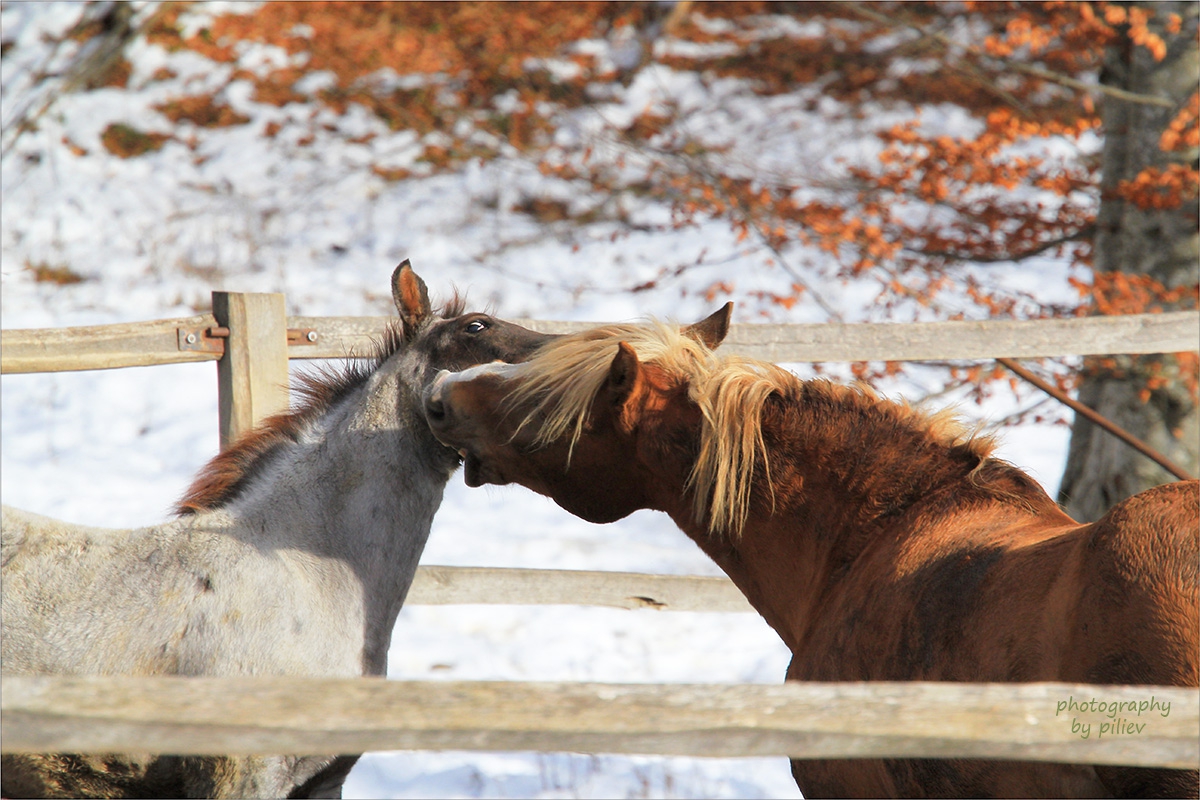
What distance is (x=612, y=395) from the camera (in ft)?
7.27

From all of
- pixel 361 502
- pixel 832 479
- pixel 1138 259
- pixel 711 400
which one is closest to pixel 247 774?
pixel 361 502

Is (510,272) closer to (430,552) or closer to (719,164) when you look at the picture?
(719,164)

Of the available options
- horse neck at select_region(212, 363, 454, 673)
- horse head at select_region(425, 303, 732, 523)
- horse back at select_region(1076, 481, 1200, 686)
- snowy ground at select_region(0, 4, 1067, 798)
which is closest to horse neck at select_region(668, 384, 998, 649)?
horse head at select_region(425, 303, 732, 523)

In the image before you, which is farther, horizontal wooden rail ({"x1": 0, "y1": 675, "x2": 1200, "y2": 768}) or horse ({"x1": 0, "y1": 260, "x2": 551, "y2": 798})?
horse ({"x1": 0, "y1": 260, "x2": 551, "y2": 798})

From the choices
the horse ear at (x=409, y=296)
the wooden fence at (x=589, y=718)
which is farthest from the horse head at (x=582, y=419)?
the wooden fence at (x=589, y=718)

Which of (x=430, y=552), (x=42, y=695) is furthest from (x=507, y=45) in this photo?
(x=42, y=695)

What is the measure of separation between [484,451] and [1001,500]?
1218 mm

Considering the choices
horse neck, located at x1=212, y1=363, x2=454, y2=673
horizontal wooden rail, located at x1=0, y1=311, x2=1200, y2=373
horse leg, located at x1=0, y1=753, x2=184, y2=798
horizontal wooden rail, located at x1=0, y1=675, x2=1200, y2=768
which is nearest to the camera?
horizontal wooden rail, located at x1=0, y1=675, x2=1200, y2=768

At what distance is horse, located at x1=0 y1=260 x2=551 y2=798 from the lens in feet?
7.73

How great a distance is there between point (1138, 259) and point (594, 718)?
17.6ft

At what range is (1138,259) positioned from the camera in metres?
5.47

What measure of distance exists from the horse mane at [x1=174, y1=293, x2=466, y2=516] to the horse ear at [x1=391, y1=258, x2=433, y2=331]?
0.02m

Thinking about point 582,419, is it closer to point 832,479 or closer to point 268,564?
point 832,479

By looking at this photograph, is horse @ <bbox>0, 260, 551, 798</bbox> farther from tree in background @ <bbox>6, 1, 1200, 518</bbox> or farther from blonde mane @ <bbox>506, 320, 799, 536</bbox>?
tree in background @ <bbox>6, 1, 1200, 518</bbox>
